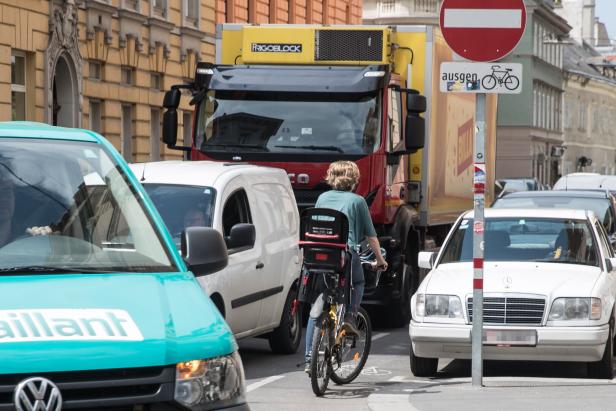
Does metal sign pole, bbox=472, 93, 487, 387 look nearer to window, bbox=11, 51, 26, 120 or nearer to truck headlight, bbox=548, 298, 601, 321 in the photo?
truck headlight, bbox=548, 298, 601, 321

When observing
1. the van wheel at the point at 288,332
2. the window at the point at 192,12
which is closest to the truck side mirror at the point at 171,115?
the van wheel at the point at 288,332

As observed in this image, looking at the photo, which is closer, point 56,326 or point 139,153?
point 56,326

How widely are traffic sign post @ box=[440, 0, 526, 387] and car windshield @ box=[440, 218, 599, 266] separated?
1989mm

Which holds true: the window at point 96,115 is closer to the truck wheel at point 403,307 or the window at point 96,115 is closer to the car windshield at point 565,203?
the car windshield at point 565,203

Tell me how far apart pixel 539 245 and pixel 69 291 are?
26.7 ft

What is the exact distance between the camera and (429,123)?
60.6ft

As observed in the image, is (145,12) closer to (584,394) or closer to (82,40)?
(82,40)

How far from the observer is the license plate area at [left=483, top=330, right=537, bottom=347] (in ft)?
38.5

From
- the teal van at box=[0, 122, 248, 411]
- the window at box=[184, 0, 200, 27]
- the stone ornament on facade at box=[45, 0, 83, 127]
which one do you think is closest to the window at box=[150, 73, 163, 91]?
the window at box=[184, 0, 200, 27]

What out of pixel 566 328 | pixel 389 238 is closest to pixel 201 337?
pixel 566 328

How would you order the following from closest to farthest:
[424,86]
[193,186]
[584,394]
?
[584,394]
[193,186]
[424,86]

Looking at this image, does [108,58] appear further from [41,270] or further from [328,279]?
[41,270]

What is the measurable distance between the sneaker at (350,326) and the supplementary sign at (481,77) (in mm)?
1909

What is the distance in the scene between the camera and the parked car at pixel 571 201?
61.9 feet
